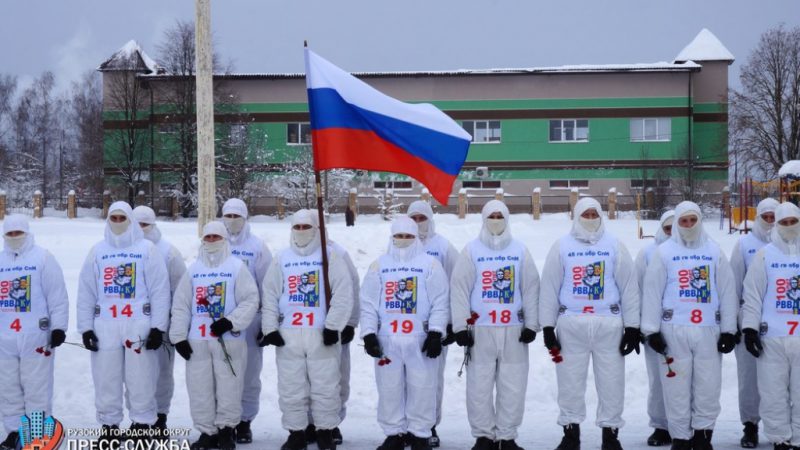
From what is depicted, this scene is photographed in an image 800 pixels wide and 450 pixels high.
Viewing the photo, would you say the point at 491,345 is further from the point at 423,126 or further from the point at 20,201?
the point at 20,201

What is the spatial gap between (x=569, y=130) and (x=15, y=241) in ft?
131

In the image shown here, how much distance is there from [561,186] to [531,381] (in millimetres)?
35184

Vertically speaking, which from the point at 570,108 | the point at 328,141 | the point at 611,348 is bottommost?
the point at 611,348

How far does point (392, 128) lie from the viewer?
9570mm

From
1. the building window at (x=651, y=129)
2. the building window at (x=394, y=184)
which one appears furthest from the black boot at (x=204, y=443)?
the building window at (x=651, y=129)

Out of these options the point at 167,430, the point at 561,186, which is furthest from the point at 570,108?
the point at 167,430

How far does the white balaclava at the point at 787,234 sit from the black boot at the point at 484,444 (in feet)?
11.1

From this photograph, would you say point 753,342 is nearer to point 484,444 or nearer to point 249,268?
point 484,444

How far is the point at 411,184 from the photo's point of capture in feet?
149

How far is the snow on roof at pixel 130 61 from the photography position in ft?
153

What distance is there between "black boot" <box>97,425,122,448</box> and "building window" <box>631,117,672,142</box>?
40928 millimetres

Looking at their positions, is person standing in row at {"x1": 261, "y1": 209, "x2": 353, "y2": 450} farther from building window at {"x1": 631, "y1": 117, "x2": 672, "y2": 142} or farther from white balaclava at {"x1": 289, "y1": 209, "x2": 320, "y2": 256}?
building window at {"x1": 631, "y1": 117, "x2": 672, "y2": 142}

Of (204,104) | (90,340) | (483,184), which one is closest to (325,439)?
(90,340)

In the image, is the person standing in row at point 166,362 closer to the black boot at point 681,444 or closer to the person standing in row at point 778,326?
the black boot at point 681,444
